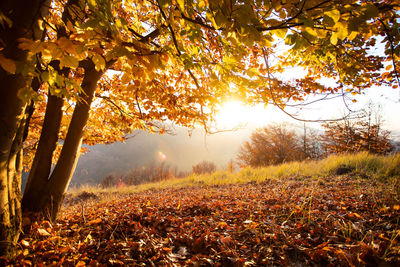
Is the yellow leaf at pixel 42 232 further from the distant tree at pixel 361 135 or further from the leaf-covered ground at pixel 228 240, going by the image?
the distant tree at pixel 361 135

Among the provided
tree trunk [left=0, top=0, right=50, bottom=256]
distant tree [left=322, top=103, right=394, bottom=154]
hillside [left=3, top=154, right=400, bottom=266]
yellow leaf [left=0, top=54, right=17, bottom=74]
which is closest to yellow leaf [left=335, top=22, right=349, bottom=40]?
hillside [left=3, top=154, right=400, bottom=266]

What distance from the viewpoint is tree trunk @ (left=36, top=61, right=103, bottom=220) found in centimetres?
256

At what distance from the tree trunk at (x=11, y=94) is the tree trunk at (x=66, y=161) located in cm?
77

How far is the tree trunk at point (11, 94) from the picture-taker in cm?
154

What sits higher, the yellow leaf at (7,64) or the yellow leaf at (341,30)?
the yellow leaf at (341,30)

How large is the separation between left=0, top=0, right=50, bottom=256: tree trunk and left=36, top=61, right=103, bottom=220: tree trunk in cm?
77

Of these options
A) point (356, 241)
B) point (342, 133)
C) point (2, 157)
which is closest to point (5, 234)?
point (2, 157)

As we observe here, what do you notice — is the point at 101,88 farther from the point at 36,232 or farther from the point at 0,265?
the point at 0,265

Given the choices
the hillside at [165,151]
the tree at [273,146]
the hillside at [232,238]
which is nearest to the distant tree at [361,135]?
the tree at [273,146]

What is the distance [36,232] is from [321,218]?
360 cm

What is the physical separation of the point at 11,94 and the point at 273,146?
734 inches

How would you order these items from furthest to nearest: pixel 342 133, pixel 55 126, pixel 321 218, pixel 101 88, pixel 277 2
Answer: pixel 342 133 < pixel 101 88 < pixel 55 126 < pixel 321 218 < pixel 277 2

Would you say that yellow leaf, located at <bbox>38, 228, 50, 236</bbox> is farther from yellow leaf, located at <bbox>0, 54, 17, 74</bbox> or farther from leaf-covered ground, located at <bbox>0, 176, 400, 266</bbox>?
yellow leaf, located at <bbox>0, 54, 17, 74</bbox>

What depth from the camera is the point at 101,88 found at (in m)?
5.10
